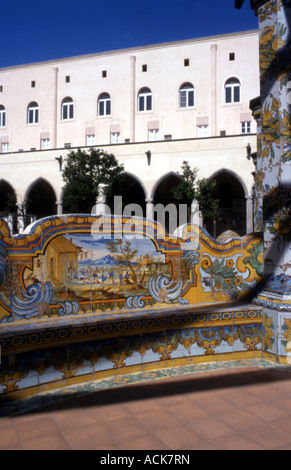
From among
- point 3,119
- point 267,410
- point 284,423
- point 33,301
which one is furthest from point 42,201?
point 284,423

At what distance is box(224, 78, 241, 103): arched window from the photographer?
29844 mm

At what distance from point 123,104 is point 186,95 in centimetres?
492

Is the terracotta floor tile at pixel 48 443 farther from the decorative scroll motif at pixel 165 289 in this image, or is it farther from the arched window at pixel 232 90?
the arched window at pixel 232 90

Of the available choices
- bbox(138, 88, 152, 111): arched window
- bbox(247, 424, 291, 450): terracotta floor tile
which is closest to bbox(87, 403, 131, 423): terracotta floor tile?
bbox(247, 424, 291, 450): terracotta floor tile

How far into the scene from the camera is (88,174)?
2102cm

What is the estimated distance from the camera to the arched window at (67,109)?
33.5m

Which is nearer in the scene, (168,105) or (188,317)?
(188,317)

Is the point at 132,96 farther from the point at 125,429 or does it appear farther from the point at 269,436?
the point at 269,436

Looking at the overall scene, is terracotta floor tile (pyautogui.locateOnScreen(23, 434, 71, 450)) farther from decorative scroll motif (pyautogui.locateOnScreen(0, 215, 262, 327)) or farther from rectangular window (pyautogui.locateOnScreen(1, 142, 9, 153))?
rectangular window (pyautogui.locateOnScreen(1, 142, 9, 153))

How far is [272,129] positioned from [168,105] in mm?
27039

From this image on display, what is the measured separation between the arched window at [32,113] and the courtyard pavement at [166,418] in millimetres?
33386

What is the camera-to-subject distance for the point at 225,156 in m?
22.0

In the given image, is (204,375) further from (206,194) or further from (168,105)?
(168,105)
